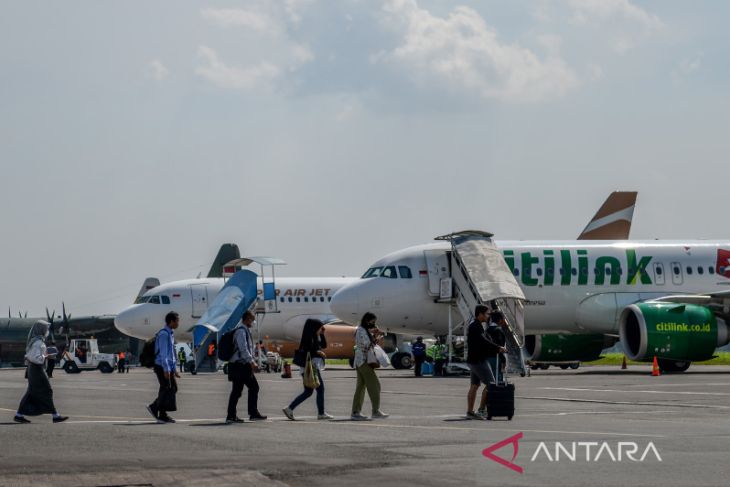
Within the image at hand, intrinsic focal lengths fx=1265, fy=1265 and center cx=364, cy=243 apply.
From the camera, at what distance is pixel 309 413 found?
21.6 m

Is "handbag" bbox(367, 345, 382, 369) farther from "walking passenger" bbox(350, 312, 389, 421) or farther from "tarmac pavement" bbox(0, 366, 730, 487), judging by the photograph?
"tarmac pavement" bbox(0, 366, 730, 487)

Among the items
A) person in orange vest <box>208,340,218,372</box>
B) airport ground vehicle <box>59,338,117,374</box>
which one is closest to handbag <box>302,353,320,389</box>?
person in orange vest <box>208,340,218,372</box>

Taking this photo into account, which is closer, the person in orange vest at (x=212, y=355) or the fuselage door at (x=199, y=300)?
the person in orange vest at (x=212, y=355)

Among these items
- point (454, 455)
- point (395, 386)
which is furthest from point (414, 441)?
point (395, 386)

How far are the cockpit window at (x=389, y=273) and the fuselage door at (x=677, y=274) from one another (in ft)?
30.3

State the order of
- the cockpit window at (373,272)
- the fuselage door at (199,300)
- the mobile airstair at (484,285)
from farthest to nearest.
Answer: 1. the fuselage door at (199,300)
2. the cockpit window at (373,272)
3. the mobile airstair at (484,285)

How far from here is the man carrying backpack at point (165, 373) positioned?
63.2ft

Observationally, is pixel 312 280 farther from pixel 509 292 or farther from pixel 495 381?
pixel 495 381

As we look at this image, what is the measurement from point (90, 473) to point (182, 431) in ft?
17.4

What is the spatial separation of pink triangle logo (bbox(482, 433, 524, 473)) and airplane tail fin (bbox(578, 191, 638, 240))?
4311cm

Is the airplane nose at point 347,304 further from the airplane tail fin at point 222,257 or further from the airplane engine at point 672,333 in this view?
the airplane tail fin at point 222,257

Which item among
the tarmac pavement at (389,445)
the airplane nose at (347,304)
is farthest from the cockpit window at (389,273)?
the tarmac pavement at (389,445)

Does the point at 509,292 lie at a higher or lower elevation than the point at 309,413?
higher

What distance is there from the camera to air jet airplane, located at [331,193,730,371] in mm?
40188
